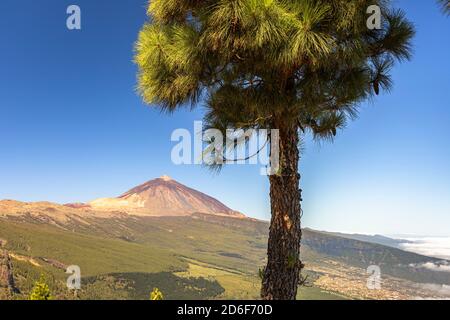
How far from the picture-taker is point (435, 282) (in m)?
184

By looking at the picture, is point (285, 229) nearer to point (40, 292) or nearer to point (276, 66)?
point (276, 66)

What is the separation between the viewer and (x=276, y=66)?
4.90 m

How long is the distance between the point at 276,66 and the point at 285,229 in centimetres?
208

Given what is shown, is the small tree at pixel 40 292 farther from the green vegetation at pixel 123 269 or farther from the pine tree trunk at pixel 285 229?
the green vegetation at pixel 123 269

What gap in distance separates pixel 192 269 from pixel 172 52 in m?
165

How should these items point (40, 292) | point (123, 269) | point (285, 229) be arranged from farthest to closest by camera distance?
point (123, 269), point (285, 229), point (40, 292)

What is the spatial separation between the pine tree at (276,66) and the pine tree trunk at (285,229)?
0.01m

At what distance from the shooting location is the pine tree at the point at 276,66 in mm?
4445

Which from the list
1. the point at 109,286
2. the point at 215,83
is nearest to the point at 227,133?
the point at 215,83

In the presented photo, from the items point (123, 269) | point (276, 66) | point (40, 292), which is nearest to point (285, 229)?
point (276, 66)
